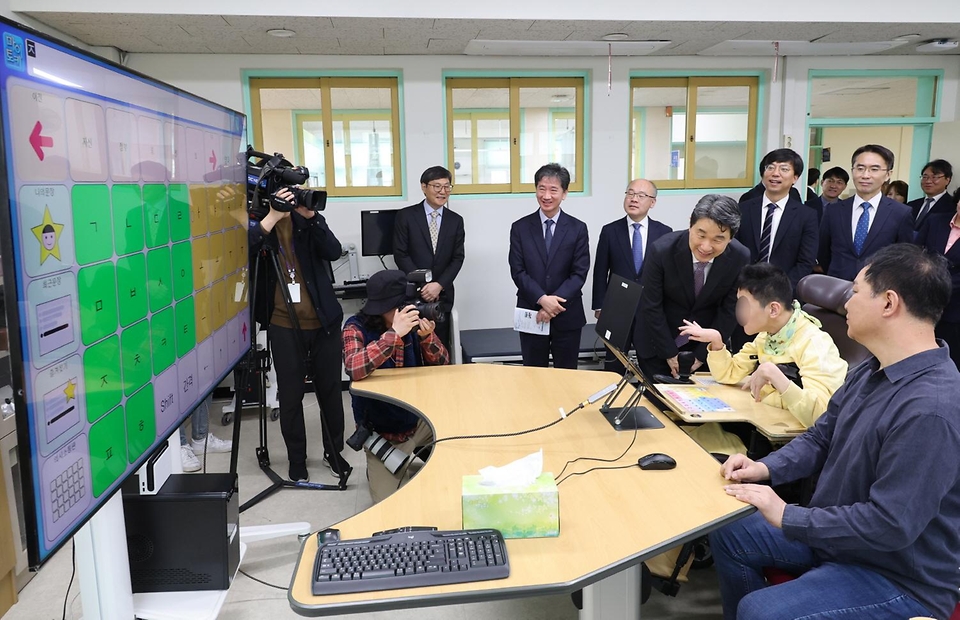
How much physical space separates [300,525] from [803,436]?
2.03 meters

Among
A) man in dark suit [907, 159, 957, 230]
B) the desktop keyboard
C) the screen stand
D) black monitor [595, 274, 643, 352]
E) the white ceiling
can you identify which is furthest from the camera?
man in dark suit [907, 159, 957, 230]

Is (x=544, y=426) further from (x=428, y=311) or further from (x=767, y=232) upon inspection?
(x=767, y=232)

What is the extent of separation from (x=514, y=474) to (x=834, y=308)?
5.73ft

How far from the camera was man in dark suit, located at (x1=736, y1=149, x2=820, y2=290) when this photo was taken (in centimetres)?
381

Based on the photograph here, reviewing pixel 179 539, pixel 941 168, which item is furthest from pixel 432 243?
pixel 941 168

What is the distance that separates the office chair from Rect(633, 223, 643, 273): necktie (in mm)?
1323

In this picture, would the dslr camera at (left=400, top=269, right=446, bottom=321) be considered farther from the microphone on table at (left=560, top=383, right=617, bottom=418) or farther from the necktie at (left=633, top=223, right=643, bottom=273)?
the necktie at (left=633, top=223, right=643, bottom=273)

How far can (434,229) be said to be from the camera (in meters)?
4.55

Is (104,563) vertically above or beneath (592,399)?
beneath

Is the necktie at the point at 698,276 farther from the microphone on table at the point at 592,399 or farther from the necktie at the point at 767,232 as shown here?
the necktie at the point at 767,232

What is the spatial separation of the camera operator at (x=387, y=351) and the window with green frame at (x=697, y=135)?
3324mm

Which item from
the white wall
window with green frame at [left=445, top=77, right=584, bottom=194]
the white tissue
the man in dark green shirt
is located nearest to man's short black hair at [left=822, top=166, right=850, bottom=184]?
the white wall

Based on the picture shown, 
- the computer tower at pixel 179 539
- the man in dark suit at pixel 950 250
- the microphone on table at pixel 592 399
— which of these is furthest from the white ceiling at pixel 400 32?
the computer tower at pixel 179 539

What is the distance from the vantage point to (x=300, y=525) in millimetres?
2816
